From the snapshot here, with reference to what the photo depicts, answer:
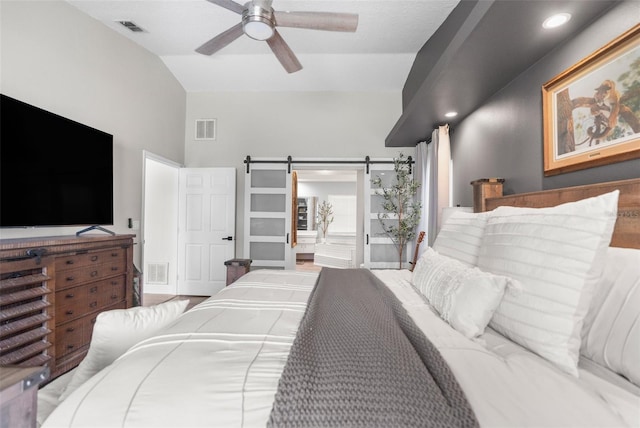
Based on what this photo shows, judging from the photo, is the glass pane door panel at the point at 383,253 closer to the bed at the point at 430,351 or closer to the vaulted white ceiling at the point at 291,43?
the vaulted white ceiling at the point at 291,43

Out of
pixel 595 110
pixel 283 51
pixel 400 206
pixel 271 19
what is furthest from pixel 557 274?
pixel 400 206

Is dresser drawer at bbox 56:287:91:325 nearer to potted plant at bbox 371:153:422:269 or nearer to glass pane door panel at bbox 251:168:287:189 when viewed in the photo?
glass pane door panel at bbox 251:168:287:189

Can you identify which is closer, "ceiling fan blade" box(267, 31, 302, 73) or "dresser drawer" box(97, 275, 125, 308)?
"ceiling fan blade" box(267, 31, 302, 73)

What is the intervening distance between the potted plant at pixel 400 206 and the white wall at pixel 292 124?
0.38 metres

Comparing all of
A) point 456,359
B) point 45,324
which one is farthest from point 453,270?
point 45,324

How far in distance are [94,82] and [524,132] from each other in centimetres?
385

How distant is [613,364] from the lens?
84cm

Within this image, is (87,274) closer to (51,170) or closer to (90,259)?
(90,259)

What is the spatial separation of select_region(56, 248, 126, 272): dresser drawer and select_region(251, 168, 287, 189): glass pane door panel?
2023mm

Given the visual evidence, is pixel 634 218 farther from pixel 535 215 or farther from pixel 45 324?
pixel 45 324

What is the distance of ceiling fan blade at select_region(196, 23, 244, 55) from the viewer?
6.62 feet

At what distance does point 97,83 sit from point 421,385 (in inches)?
143

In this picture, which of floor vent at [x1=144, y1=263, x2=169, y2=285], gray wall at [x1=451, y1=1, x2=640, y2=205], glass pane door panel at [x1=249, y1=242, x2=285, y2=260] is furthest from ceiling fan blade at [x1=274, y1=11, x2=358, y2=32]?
floor vent at [x1=144, y1=263, x2=169, y2=285]

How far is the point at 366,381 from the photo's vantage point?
2.29 ft
